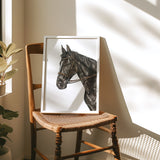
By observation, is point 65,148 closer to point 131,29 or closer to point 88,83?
point 88,83

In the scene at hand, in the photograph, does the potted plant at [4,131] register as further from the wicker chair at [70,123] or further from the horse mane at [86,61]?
the horse mane at [86,61]

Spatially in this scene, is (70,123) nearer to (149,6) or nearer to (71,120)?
(71,120)

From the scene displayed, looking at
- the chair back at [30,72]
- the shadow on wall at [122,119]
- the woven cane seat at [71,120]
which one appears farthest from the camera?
the shadow on wall at [122,119]

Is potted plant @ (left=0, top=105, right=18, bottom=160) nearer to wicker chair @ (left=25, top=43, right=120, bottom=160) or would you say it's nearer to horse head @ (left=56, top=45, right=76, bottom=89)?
wicker chair @ (left=25, top=43, right=120, bottom=160)

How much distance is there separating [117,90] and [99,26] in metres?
0.56

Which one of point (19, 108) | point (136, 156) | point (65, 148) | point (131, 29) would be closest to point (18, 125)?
point (19, 108)

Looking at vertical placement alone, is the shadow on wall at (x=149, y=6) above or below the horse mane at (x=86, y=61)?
above

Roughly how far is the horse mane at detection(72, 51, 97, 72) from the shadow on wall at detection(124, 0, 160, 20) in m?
0.57

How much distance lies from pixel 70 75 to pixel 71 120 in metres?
0.40

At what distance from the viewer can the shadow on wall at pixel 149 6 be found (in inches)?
77.5

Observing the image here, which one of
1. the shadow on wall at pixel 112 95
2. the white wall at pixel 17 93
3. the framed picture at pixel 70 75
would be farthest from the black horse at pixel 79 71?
the white wall at pixel 17 93

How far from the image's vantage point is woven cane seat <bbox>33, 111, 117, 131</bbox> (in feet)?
5.37

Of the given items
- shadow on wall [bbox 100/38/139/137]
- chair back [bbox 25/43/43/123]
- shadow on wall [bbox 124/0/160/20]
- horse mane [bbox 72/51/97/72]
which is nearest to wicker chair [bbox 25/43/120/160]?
chair back [bbox 25/43/43/123]

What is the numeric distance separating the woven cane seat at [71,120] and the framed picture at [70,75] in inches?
2.6
